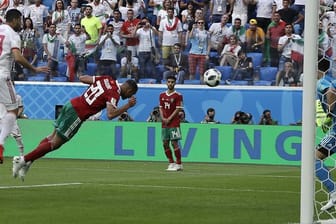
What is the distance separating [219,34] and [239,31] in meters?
0.58

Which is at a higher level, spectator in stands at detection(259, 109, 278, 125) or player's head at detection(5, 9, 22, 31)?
player's head at detection(5, 9, 22, 31)

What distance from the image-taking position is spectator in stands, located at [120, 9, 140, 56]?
1043 inches

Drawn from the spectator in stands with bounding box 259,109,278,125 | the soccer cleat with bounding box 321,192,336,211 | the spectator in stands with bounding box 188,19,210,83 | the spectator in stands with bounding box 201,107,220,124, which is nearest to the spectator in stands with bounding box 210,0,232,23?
the spectator in stands with bounding box 188,19,210,83

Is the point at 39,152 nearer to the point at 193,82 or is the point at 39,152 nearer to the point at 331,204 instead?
the point at 331,204

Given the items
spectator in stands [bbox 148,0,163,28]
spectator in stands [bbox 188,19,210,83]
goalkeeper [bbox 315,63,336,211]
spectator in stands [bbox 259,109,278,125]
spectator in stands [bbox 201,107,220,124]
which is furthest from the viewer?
spectator in stands [bbox 148,0,163,28]

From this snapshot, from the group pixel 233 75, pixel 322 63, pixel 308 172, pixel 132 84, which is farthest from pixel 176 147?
pixel 308 172

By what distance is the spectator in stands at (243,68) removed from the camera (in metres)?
25.2

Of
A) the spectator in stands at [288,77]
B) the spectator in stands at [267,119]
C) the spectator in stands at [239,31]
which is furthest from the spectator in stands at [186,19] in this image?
the spectator in stands at [267,119]

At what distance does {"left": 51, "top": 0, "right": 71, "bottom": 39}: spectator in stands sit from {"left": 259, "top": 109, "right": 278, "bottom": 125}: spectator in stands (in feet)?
20.2

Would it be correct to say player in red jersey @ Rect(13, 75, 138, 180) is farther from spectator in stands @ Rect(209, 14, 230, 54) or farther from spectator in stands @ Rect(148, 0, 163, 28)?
spectator in stands @ Rect(148, 0, 163, 28)

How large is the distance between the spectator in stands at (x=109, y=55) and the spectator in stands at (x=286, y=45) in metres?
4.38

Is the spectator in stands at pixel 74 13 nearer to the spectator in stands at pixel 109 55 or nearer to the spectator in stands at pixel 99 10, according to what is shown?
the spectator in stands at pixel 99 10

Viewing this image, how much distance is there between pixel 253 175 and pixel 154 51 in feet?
24.3

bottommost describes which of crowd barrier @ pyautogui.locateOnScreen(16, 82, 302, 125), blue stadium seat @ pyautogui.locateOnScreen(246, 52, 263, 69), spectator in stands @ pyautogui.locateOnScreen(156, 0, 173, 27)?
crowd barrier @ pyautogui.locateOnScreen(16, 82, 302, 125)
